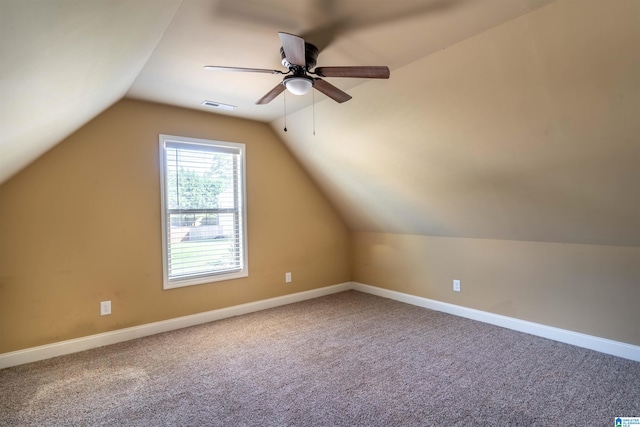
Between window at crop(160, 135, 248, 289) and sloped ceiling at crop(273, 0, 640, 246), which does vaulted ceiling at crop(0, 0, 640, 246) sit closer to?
sloped ceiling at crop(273, 0, 640, 246)

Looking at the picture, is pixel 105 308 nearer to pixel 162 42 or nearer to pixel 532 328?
pixel 162 42

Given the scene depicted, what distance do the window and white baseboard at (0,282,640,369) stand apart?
420mm

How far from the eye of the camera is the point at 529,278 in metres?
3.40

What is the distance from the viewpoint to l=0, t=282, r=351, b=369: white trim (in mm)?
2869

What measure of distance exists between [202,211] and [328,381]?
2.35 metres

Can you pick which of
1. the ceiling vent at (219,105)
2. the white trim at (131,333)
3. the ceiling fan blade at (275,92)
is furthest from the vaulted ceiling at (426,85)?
the white trim at (131,333)

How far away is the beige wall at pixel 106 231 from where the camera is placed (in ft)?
9.41

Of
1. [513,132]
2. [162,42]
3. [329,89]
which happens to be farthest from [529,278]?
[162,42]

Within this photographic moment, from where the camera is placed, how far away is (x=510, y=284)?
11.6 ft

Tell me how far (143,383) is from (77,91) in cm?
208

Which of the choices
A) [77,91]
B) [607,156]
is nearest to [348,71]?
[77,91]

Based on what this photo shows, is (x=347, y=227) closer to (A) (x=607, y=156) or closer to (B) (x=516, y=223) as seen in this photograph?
(B) (x=516, y=223)

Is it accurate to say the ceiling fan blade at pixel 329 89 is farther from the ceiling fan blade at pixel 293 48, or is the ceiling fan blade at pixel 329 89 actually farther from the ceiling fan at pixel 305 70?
the ceiling fan blade at pixel 293 48

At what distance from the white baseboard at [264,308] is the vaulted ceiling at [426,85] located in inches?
34.6
